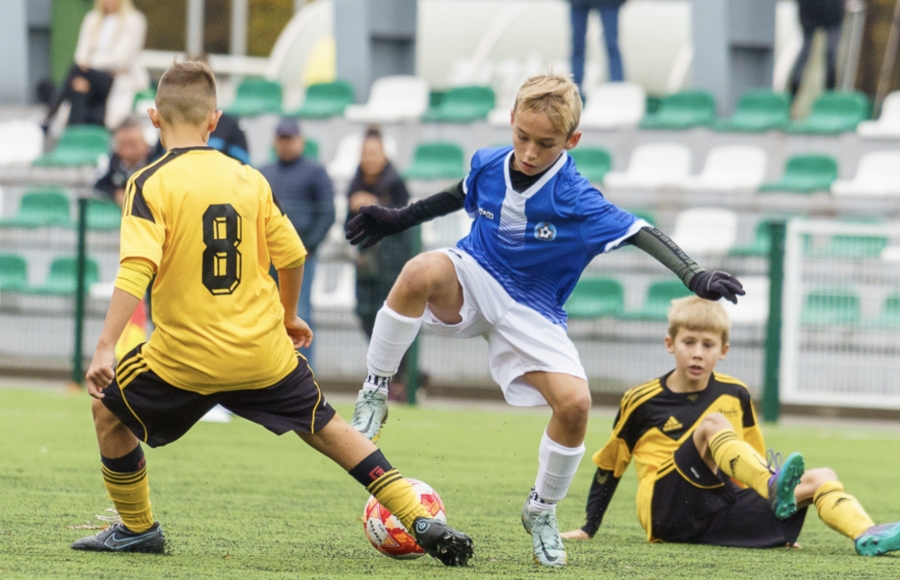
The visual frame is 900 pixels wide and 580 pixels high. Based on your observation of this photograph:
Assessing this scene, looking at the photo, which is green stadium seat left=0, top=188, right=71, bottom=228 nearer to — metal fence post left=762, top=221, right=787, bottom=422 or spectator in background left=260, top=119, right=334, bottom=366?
spectator in background left=260, top=119, right=334, bottom=366

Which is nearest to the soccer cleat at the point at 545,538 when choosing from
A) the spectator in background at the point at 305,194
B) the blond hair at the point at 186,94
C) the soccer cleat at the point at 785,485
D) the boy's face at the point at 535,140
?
the soccer cleat at the point at 785,485

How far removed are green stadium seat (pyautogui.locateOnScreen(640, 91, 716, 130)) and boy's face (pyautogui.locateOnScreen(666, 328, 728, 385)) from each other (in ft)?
31.5

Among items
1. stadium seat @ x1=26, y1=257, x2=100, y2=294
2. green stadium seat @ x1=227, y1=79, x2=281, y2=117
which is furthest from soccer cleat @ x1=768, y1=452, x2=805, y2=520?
green stadium seat @ x1=227, y1=79, x2=281, y2=117

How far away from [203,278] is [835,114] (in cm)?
1171

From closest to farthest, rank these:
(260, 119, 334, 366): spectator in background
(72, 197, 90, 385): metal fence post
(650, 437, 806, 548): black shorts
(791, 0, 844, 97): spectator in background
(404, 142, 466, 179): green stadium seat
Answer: (650, 437, 806, 548): black shorts, (260, 119, 334, 366): spectator in background, (72, 197, 90, 385): metal fence post, (404, 142, 466, 179): green stadium seat, (791, 0, 844, 97): spectator in background

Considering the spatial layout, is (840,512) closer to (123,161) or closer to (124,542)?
(124,542)

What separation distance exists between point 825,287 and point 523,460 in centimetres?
399

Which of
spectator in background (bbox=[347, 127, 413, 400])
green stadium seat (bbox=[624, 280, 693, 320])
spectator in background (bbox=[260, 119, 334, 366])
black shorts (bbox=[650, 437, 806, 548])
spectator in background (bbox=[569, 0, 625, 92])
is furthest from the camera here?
spectator in background (bbox=[569, 0, 625, 92])

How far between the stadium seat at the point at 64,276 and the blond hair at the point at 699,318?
7716 mm

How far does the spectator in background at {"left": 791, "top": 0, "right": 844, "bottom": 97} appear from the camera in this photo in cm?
1514

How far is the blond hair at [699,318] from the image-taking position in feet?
18.0

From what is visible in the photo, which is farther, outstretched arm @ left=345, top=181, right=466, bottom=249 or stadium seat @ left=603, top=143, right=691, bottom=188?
stadium seat @ left=603, top=143, right=691, bottom=188

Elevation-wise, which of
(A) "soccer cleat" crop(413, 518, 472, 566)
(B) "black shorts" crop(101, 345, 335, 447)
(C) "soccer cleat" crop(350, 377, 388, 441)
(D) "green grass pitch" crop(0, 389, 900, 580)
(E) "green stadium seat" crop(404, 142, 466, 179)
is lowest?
(D) "green grass pitch" crop(0, 389, 900, 580)

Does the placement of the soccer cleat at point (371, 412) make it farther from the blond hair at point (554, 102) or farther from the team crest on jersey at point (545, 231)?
the blond hair at point (554, 102)
